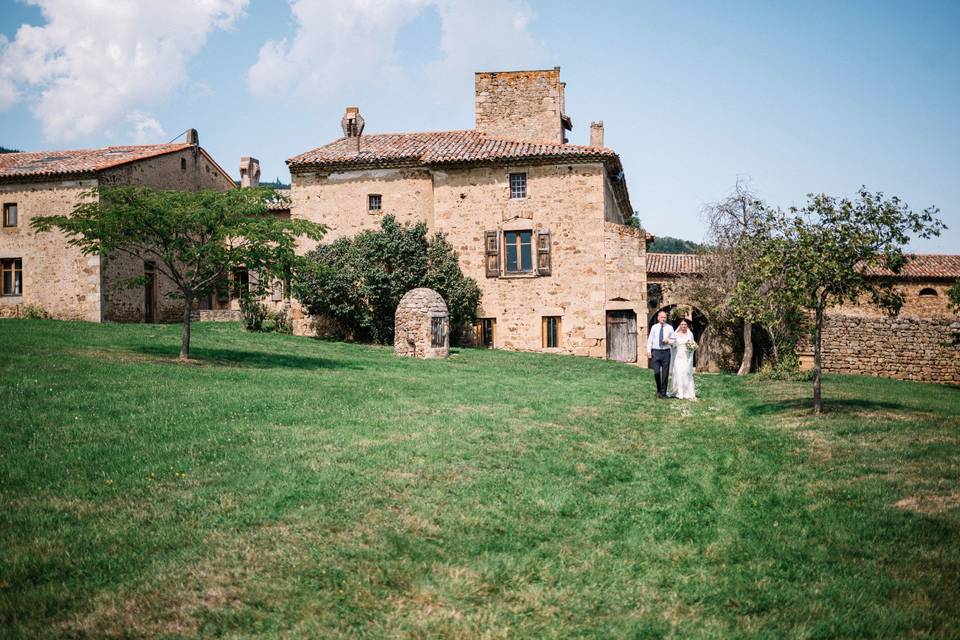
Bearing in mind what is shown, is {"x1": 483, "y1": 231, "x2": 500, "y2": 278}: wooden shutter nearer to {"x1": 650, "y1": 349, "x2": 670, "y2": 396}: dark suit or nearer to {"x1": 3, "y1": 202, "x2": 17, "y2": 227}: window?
{"x1": 650, "y1": 349, "x2": 670, "y2": 396}: dark suit

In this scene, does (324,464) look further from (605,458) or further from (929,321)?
(929,321)

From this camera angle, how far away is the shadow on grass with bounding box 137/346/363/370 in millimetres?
16984

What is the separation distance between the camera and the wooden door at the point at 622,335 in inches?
1084

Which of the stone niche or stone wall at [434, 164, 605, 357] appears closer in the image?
the stone niche

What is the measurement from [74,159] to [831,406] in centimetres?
3136

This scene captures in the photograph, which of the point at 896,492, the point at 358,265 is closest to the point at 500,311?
the point at 358,265

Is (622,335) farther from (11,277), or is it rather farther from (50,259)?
(11,277)

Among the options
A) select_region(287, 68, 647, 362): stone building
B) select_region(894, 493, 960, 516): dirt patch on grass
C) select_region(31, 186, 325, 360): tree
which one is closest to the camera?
select_region(894, 493, 960, 516): dirt patch on grass

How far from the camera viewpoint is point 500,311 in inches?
1105

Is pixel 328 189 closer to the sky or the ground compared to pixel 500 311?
closer to the sky

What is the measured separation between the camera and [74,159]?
102 ft

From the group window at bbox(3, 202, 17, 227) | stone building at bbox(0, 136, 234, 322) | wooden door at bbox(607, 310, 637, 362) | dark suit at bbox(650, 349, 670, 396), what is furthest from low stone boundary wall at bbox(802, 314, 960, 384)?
window at bbox(3, 202, 17, 227)

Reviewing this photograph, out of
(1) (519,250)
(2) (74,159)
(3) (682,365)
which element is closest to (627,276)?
(1) (519,250)

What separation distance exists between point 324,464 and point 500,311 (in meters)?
20.7
